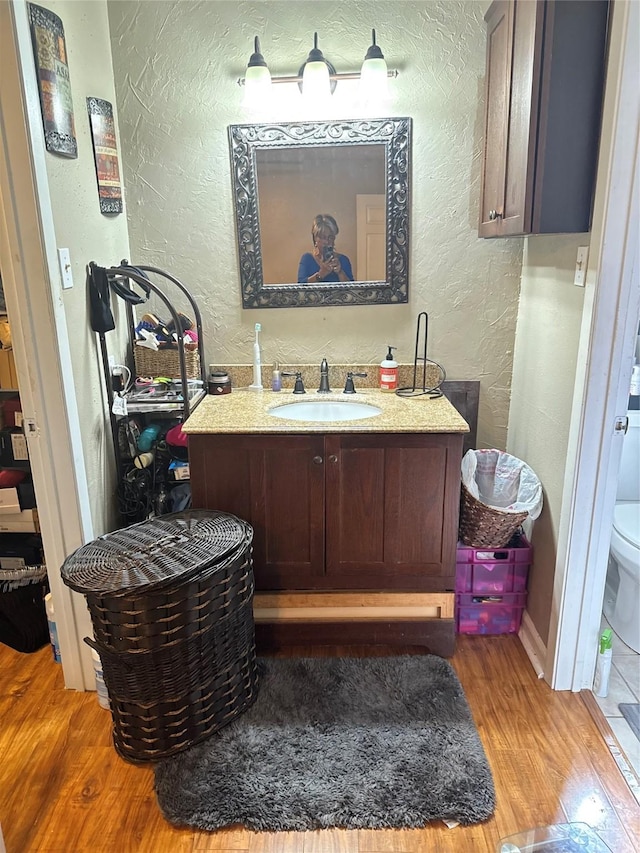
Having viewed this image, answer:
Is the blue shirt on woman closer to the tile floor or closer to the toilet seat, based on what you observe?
the toilet seat

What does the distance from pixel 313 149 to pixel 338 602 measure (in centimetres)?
164

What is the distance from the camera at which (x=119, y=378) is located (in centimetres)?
220

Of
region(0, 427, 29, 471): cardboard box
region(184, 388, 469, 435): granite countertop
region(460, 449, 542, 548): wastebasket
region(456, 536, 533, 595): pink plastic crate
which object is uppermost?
region(184, 388, 469, 435): granite countertop

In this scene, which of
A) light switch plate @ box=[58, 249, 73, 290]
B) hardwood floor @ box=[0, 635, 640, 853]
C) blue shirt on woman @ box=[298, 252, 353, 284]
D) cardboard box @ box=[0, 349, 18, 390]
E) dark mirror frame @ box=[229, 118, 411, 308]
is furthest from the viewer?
blue shirt on woman @ box=[298, 252, 353, 284]

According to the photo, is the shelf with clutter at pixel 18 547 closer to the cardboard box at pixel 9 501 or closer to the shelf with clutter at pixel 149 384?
the cardboard box at pixel 9 501

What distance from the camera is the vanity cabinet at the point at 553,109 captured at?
1.57 meters

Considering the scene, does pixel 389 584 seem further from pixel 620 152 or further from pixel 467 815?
pixel 620 152

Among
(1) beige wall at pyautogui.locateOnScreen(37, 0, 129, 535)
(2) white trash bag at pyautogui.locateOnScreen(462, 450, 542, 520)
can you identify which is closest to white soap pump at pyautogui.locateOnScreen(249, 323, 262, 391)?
(1) beige wall at pyautogui.locateOnScreen(37, 0, 129, 535)

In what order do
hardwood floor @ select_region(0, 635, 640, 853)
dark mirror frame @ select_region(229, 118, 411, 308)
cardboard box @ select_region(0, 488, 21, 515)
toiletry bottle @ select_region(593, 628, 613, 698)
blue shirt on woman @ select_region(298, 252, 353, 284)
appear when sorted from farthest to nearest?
blue shirt on woman @ select_region(298, 252, 353, 284)
dark mirror frame @ select_region(229, 118, 411, 308)
cardboard box @ select_region(0, 488, 21, 515)
toiletry bottle @ select_region(593, 628, 613, 698)
hardwood floor @ select_region(0, 635, 640, 853)

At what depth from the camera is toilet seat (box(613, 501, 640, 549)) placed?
2.10 meters

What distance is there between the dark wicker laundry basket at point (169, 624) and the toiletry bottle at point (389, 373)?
869 mm

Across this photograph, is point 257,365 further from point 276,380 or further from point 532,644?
point 532,644

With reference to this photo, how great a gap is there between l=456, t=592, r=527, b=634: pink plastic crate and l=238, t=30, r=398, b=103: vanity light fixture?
1.82 metres

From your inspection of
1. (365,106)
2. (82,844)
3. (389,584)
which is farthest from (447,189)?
(82,844)
